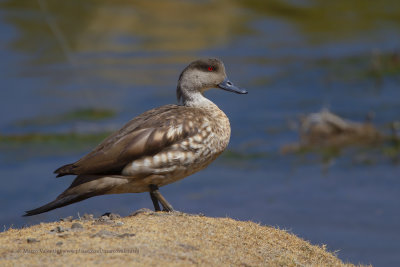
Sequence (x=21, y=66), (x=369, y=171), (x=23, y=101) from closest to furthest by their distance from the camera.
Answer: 1. (x=369, y=171)
2. (x=23, y=101)
3. (x=21, y=66)

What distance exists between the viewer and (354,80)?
22.1 metres

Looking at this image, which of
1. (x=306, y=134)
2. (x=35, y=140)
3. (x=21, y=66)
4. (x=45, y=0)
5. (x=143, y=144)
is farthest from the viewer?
(x=45, y=0)

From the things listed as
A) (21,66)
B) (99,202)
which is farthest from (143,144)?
(21,66)

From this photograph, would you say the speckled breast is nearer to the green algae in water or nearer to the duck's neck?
the duck's neck

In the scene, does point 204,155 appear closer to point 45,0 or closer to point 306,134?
point 306,134

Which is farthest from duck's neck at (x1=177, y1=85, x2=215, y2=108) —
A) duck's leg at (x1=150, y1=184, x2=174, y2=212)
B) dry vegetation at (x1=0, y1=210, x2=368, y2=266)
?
dry vegetation at (x1=0, y1=210, x2=368, y2=266)

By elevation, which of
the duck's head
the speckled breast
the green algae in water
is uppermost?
the green algae in water

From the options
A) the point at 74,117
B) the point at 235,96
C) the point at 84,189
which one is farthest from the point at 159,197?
the point at 235,96

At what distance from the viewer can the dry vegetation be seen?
560 cm

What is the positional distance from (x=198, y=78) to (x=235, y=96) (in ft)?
42.4

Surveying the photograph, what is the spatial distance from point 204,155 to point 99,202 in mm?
8453

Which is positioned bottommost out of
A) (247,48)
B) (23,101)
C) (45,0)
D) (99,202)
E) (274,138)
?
(99,202)

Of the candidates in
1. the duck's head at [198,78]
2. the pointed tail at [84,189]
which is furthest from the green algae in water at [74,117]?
the pointed tail at [84,189]

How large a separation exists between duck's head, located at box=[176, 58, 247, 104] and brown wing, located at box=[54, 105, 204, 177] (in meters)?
0.63
